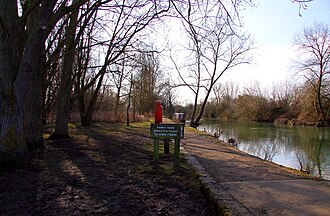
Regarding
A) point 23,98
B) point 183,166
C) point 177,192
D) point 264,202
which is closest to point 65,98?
point 23,98

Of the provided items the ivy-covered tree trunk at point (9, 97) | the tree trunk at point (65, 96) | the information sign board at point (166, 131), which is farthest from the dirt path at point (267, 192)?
the tree trunk at point (65, 96)

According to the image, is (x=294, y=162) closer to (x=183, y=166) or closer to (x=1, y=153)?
(x=183, y=166)

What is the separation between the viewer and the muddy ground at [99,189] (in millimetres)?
3180

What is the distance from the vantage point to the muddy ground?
3.18 metres

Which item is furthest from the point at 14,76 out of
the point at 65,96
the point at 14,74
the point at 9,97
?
the point at 65,96

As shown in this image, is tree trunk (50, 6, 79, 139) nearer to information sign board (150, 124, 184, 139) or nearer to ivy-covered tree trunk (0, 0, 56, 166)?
ivy-covered tree trunk (0, 0, 56, 166)

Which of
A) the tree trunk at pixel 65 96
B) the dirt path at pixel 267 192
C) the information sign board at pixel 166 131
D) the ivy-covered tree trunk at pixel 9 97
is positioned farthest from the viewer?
the tree trunk at pixel 65 96

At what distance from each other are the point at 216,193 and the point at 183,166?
2.08m

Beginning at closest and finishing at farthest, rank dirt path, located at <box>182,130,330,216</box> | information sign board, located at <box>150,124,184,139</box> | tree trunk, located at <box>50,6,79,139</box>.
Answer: dirt path, located at <box>182,130,330,216</box> < information sign board, located at <box>150,124,184,139</box> < tree trunk, located at <box>50,6,79,139</box>

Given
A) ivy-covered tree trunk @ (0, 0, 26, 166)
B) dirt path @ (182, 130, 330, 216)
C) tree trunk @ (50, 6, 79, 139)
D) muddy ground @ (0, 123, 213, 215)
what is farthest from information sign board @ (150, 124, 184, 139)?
tree trunk @ (50, 6, 79, 139)

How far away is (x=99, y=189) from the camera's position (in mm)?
3873

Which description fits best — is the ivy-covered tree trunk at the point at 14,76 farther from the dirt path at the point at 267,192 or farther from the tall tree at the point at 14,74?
the dirt path at the point at 267,192

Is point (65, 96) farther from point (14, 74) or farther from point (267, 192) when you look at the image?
point (267, 192)

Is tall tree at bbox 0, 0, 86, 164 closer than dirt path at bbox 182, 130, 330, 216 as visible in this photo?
No
